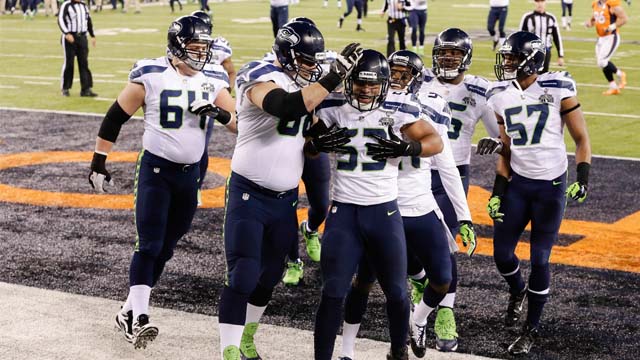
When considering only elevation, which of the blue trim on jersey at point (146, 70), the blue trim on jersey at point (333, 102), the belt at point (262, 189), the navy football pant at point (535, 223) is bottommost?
the navy football pant at point (535, 223)

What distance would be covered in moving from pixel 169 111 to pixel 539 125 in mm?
2385

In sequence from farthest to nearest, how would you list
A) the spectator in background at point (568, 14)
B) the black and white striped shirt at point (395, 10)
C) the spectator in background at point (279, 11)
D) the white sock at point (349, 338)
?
A: the spectator in background at point (568, 14)
the spectator in background at point (279, 11)
the black and white striped shirt at point (395, 10)
the white sock at point (349, 338)

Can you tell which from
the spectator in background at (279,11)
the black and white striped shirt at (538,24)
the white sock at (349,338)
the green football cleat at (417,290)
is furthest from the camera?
the spectator in background at (279,11)

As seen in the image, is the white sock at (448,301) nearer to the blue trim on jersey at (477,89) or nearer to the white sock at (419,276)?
the white sock at (419,276)

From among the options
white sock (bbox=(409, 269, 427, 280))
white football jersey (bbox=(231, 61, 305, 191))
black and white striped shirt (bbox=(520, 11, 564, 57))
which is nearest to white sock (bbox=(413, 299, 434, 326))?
white sock (bbox=(409, 269, 427, 280))

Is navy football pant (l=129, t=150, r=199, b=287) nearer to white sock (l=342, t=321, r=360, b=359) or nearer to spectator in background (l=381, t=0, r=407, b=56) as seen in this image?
white sock (l=342, t=321, r=360, b=359)

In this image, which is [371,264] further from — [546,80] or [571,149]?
[571,149]

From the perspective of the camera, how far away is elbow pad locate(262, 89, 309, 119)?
209 inches

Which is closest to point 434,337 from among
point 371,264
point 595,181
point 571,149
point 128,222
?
point 371,264

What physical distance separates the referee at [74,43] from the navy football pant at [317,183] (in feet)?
34.4

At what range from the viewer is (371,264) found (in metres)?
5.69

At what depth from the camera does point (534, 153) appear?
21.7 feet

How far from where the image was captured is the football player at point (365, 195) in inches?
216

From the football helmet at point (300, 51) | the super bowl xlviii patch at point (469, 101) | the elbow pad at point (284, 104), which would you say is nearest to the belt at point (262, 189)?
the elbow pad at point (284, 104)
